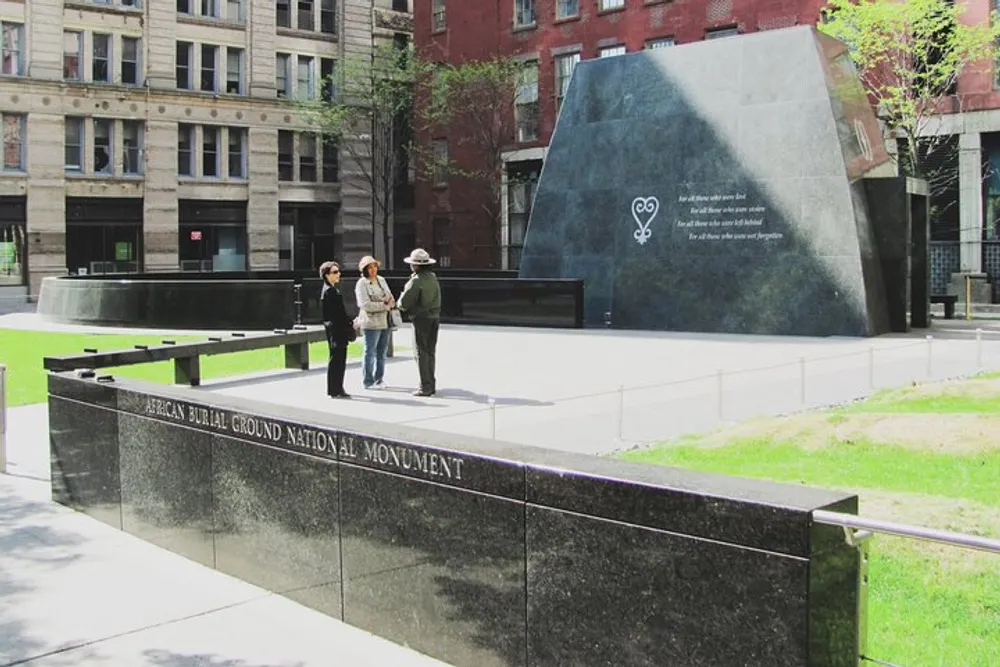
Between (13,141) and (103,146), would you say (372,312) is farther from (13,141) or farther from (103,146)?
(103,146)

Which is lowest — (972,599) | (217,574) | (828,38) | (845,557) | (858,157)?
(217,574)

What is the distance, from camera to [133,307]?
98.5ft

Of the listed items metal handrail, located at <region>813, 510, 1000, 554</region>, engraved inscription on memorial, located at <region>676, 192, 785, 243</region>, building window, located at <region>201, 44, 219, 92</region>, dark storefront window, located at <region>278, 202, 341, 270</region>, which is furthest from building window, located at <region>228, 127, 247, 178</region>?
Result: metal handrail, located at <region>813, 510, 1000, 554</region>

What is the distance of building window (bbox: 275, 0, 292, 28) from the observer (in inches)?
2293

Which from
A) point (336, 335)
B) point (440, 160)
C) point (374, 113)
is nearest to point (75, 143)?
point (374, 113)

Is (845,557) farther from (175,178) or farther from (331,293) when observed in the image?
(175,178)

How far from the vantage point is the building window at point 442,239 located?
2118 inches

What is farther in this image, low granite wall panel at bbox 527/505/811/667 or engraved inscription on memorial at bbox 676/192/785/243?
engraved inscription on memorial at bbox 676/192/785/243

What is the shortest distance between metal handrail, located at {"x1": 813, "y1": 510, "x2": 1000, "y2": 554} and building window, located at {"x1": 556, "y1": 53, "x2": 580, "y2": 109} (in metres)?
44.2

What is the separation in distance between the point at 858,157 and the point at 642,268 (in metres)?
5.85

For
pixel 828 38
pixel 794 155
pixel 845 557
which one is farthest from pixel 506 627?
pixel 828 38

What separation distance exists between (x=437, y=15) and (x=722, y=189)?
31.9m

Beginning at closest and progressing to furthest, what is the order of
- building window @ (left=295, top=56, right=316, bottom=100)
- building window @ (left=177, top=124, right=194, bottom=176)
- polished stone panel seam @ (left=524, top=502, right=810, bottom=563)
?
polished stone panel seam @ (left=524, top=502, right=810, bottom=563), building window @ (left=177, top=124, right=194, bottom=176), building window @ (left=295, top=56, right=316, bottom=100)

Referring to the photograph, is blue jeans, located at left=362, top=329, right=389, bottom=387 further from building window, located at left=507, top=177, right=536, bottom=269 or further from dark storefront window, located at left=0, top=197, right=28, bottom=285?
dark storefront window, located at left=0, top=197, right=28, bottom=285
